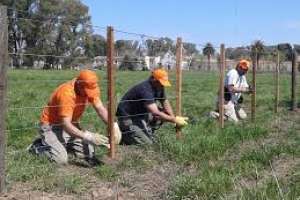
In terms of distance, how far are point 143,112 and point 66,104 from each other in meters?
2.38

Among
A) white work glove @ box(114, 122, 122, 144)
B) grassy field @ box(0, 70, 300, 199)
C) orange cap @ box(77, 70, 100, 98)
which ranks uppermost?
orange cap @ box(77, 70, 100, 98)

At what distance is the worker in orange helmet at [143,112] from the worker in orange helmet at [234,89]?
3584 millimetres

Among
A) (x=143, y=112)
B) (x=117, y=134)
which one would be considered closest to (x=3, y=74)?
(x=117, y=134)

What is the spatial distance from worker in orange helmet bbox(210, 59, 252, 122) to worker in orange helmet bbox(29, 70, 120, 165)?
554cm

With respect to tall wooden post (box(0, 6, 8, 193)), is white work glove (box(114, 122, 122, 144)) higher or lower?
lower

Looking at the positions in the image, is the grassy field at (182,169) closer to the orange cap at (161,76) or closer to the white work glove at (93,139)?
the white work glove at (93,139)

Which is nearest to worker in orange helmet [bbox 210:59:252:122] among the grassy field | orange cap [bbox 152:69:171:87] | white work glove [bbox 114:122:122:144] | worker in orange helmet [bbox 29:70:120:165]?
the grassy field

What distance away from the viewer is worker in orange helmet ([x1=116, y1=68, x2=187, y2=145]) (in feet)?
32.7

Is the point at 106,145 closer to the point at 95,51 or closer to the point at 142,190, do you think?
the point at 142,190

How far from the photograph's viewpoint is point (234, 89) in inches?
548

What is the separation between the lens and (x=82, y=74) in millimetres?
8422

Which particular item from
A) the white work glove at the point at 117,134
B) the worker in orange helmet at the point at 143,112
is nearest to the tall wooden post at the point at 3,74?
the white work glove at the point at 117,134

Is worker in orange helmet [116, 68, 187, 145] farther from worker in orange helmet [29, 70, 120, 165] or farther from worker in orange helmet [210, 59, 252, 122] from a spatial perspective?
worker in orange helmet [210, 59, 252, 122]

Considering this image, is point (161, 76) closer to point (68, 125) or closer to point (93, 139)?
point (93, 139)
